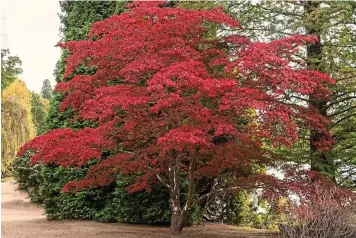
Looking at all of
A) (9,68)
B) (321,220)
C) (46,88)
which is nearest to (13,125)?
(9,68)

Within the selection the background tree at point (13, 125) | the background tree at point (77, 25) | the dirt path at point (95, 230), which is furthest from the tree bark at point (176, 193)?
the background tree at point (13, 125)

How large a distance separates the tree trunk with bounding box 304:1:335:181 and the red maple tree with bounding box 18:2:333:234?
20.4 inches

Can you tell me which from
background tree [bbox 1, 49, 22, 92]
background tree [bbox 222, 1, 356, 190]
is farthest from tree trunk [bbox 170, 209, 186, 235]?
background tree [bbox 1, 49, 22, 92]

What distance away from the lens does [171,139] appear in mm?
5871

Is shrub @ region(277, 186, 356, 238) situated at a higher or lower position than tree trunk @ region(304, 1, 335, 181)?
lower

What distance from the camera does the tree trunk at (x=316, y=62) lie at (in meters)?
8.48

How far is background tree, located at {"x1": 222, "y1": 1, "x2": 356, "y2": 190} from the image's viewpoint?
8.56 m

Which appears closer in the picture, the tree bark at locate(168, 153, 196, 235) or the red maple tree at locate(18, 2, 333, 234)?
the red maple tree at locate(18, 2, 333, 234)

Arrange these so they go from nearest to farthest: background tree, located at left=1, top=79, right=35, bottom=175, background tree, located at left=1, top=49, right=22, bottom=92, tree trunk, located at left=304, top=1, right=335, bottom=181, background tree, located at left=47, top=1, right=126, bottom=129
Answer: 1. tree trunk, located at left=304, top=1, right=335, bottom=181
2. background tree, located at left=47, top=1, right=126, bottom=129
3. background tree, located at left=1, top=79, right=35, bottom=175
4. background tree, located at left=1, top=49, right=22, bottom=92

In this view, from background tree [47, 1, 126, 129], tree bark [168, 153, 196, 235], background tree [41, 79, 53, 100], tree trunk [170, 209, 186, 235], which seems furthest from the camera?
background tree [41, 79, 53, 100]

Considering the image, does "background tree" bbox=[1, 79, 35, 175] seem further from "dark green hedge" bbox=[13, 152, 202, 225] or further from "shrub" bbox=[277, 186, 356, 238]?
"shrub" bbox=[277, 186, 356, 238]

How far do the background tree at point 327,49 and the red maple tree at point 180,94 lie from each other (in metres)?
0.84

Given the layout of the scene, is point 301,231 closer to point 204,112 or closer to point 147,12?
point 204,112

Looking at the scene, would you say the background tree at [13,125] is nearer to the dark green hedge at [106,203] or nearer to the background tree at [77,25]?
the background tree at [77,25]
